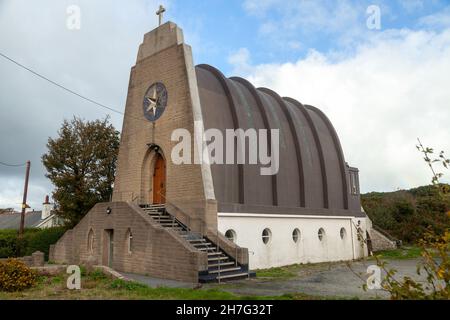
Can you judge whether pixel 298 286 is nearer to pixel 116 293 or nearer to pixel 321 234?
pixel 116 293

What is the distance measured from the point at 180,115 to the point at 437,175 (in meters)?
13.5

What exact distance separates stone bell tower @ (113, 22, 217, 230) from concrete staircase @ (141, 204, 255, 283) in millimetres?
529

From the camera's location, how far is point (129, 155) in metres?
20.7

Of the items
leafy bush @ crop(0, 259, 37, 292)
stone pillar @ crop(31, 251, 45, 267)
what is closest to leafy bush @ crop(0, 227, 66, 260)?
stone pillar @ crop(31, 251, 45, 267)

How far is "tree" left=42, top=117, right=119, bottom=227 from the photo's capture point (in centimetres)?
2205

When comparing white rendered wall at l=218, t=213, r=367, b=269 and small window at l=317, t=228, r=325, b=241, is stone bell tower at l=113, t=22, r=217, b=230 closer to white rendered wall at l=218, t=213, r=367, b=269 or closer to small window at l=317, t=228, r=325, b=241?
white rendered wall at l=218, t=213, r=367, b=269

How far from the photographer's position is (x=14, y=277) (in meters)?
10.9

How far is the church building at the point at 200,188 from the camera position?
1456 cm

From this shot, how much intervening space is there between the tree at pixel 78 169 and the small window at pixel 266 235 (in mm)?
10443

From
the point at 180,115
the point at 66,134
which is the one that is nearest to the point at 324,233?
the point at 180,115

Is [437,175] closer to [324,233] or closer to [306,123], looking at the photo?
[324,233]

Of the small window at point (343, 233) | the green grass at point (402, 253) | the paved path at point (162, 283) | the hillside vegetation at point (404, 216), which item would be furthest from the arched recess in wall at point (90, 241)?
the hillside vegetation at point (404, 216)

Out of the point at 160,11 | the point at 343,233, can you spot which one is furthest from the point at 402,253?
the point at 160,11

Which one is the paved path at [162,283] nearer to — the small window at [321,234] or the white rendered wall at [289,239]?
the white rendered wall at [289,239]
